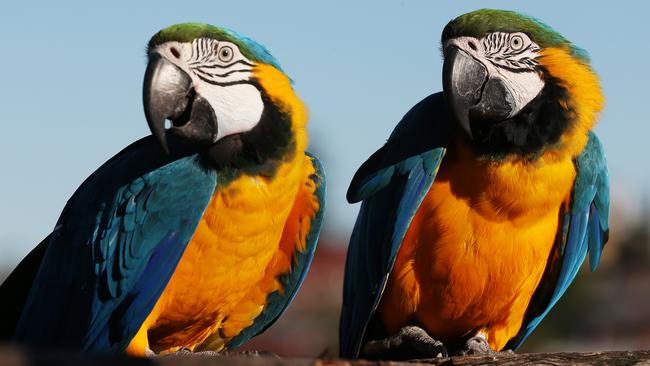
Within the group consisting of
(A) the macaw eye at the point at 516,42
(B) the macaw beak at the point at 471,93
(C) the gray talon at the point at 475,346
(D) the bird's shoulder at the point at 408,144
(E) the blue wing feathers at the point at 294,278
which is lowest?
(C) the gray talon at the point at 475,346

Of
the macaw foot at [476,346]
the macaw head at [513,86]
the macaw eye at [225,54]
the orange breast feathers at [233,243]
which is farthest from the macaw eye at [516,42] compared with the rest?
the macaw foot at [476,346]

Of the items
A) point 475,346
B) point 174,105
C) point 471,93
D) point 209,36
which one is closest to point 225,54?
point 209,36

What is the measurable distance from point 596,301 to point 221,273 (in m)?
17.8

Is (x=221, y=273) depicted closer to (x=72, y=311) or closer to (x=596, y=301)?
(x=72, y=311)

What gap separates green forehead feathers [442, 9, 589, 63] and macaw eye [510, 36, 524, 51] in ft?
0.11

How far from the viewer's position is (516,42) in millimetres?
4320

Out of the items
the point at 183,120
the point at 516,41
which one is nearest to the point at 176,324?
the point at 183,120

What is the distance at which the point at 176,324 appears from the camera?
421cm

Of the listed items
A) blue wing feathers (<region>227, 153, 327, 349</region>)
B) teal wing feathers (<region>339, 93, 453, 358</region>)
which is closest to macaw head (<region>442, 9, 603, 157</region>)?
teal wing feathers (<region>339, 93, 453, 358</region>)

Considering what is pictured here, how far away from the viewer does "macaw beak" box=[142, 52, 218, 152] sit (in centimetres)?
390

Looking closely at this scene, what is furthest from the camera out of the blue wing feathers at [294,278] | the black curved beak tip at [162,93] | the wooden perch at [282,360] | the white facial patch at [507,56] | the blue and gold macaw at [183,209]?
the blue wing feathers at [294,278]

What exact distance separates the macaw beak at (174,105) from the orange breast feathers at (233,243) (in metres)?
0.26

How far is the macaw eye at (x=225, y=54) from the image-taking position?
4.06 m

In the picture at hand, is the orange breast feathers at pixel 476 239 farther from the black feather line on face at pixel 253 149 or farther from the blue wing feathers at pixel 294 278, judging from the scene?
the black feather line on face at pixel 253 149
